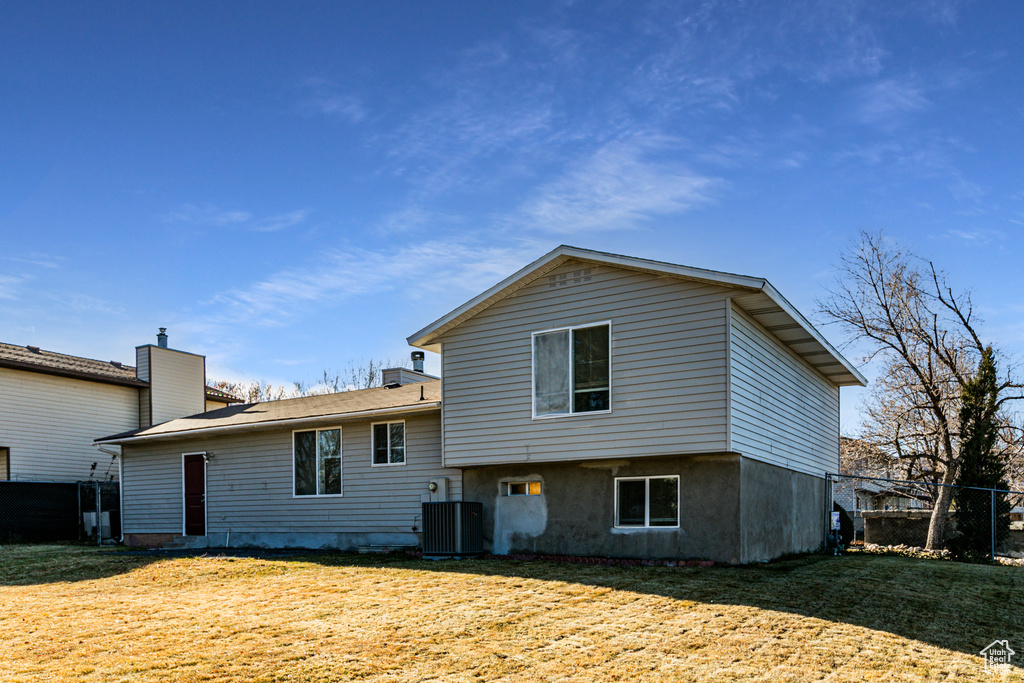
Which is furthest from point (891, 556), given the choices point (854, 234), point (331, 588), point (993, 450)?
point (331, 588)

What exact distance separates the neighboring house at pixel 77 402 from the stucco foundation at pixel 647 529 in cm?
1226

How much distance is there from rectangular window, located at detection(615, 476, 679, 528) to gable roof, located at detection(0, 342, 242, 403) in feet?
57.6

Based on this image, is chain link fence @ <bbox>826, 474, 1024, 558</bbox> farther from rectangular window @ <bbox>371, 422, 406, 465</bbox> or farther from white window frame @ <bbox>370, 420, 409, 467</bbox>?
rectangular window @ <bbox>371, 422, 406, 465</bbox>

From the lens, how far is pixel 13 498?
21000 mm

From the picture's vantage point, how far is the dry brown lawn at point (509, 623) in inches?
263

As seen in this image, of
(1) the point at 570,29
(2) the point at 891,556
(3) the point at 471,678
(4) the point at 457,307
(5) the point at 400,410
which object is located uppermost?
(1) the point at 570,29

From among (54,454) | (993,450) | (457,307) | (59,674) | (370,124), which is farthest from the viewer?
(54,454)

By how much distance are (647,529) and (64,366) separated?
18.9 m

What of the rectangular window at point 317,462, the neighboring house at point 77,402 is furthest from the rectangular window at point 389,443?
the neighboring house at point 77,402

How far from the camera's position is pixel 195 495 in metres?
19.2

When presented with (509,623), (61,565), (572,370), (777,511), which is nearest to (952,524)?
(777,511)

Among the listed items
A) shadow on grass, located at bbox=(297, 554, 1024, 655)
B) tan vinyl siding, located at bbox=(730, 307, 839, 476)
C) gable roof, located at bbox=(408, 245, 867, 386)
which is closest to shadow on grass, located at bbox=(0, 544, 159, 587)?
shadow on grass, located at bbox=(297, 554, 1024, 655)

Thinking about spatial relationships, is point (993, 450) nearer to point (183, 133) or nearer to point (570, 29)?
point (570, 29)

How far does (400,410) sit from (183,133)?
677cm
